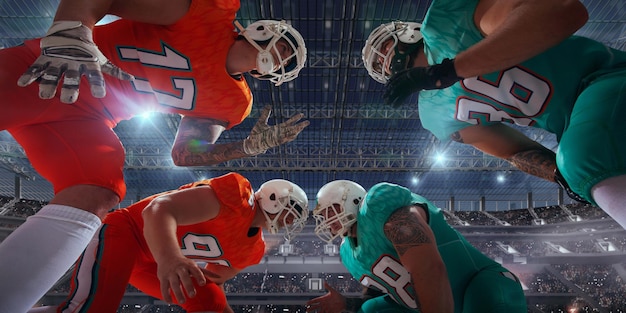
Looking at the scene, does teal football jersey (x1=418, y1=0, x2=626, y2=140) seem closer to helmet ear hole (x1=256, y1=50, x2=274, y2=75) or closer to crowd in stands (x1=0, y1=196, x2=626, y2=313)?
helmet ear hole (x1=256, y1=50, x2=274, y2=75)

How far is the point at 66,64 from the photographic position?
161 centimetres

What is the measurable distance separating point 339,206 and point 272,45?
55.1 inches

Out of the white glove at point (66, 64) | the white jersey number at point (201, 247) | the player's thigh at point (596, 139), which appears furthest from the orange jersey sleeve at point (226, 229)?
the player's thigh at point (596, 139)

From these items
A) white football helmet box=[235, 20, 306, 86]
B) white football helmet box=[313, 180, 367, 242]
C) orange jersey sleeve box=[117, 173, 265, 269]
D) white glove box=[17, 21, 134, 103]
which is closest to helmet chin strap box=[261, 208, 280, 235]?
orange jersey sleeve box=[117, 173, 265, 269]

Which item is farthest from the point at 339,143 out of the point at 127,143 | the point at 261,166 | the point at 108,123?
the point at 108,123

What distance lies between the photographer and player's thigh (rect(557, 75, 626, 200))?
4.62 ft

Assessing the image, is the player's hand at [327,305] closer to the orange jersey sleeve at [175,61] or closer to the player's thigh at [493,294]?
the player's thigh at [493,294]

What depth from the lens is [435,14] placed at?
210 cm

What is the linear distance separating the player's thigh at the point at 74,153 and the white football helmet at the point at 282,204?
5.27ft

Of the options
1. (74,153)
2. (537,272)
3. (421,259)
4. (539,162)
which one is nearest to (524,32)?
(539,162)

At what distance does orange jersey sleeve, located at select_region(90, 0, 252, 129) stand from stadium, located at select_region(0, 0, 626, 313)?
335 inches

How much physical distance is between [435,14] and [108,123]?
1.76m

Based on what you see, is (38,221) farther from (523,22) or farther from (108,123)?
(523,22)

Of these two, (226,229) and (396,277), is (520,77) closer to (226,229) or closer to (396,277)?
(396,277)
